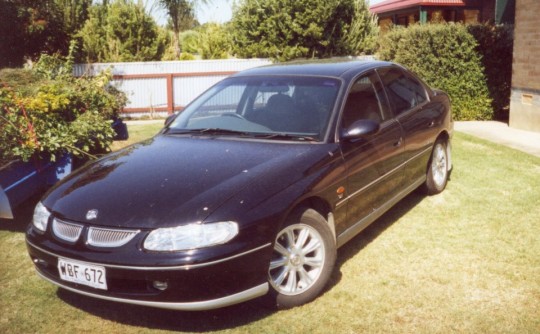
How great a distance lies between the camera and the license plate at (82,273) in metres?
3.15

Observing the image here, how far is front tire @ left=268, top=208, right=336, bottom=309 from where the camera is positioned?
3486 millimetres

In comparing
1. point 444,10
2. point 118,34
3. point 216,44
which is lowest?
point 216,44

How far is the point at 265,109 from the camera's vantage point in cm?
451

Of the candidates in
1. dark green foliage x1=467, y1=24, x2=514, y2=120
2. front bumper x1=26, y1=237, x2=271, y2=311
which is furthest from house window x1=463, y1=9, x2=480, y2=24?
front bumper x1=26, y1=237, x2=271, y2=311

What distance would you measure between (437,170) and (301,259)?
10.1 feet

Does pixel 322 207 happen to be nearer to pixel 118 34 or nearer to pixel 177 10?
pixel 118 34

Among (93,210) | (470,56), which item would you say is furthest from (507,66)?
(93,210)

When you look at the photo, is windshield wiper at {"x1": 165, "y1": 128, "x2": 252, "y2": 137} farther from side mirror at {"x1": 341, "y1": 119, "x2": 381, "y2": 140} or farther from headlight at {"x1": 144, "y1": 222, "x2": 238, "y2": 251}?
headlight at {"x1": 144, "y1": 222, "x2": 238, "y2": 251}

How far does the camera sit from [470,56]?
11.6m

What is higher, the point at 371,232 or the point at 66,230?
the point at 66,230

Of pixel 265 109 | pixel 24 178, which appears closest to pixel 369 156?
pixel 265 109

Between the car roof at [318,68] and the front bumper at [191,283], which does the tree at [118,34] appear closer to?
the car roof at [318,68]

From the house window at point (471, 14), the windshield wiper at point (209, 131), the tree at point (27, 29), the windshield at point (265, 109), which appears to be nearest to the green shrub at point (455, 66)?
the windshield at point (265, 109)

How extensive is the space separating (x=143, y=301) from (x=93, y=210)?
659 millimetres
